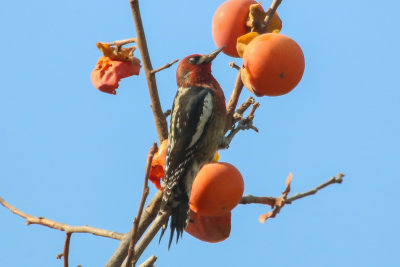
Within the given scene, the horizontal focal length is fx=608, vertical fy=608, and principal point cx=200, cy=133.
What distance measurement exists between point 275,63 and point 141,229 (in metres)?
1.08

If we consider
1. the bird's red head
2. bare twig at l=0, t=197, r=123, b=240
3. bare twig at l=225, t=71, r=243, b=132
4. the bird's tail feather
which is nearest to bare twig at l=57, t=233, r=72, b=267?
bare twig at l=0, t=197, r=123, b=240

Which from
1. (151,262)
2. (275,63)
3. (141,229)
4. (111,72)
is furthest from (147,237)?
(111,72)

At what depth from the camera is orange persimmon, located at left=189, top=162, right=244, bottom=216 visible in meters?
2.72

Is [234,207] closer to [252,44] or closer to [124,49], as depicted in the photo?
[252,44]

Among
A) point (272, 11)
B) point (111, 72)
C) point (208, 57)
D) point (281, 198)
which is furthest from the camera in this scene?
point (208, 57)

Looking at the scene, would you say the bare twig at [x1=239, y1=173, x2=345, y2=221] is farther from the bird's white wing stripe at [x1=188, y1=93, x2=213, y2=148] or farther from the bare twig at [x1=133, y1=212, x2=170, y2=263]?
the bird's white wing stripe at [x1=188, y1=93, x2=213, y2=148]

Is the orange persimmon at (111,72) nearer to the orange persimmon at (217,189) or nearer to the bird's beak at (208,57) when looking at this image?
the bird's beak at (208,57)

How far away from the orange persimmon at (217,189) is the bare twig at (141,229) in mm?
342

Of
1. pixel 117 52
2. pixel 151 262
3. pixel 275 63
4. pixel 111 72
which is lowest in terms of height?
pixel 151 262

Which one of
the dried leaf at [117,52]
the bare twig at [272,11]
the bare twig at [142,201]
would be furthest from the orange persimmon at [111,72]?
the bare twig at [142,201]

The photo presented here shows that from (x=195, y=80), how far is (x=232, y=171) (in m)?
2.09

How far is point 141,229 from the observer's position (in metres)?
3.12

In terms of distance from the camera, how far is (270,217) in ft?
8.75

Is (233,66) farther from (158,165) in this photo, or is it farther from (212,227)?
(212,227)
